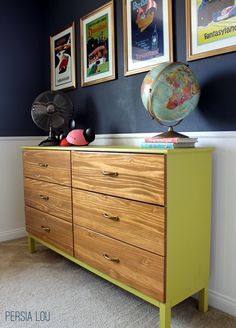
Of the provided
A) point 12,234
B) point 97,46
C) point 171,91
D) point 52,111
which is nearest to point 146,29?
point 97,46

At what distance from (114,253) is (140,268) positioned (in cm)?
20

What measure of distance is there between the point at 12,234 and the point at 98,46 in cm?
198

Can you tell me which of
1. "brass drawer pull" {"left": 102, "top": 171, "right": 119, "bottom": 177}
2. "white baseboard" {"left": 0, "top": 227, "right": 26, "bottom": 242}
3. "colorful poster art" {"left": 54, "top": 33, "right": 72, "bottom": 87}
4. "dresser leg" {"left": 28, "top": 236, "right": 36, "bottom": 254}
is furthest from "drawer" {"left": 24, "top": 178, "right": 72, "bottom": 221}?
"colorful poster art" {"left": 54, "top": 33, "right": 72, "bottom": 87}

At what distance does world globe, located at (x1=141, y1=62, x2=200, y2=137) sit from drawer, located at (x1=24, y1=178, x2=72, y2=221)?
0.85 meters

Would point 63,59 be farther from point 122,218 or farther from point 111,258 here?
point 111,258

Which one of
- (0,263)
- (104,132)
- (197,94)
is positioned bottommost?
(0,263)

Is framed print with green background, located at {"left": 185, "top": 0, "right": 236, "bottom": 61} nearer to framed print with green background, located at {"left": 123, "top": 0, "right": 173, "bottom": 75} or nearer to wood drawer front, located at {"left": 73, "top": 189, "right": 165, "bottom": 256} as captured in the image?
framed print with green background, located at {"left": 123, "top": 0, "right": 173, "bottom": 75}

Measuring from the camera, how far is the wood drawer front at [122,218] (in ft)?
4.69

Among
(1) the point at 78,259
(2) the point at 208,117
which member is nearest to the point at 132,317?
(1) the point at 78,259

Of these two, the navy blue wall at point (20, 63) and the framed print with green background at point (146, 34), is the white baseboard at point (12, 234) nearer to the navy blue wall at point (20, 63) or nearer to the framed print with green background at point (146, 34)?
the navy blue wall at point (20, 63)

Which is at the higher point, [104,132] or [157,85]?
[157,85]

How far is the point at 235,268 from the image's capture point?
64.1 inches

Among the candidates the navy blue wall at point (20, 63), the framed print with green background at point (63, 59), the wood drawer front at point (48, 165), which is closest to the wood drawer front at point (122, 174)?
the wood drawer front at point (48, 165)

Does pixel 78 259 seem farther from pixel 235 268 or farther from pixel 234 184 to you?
pixel 234 184
